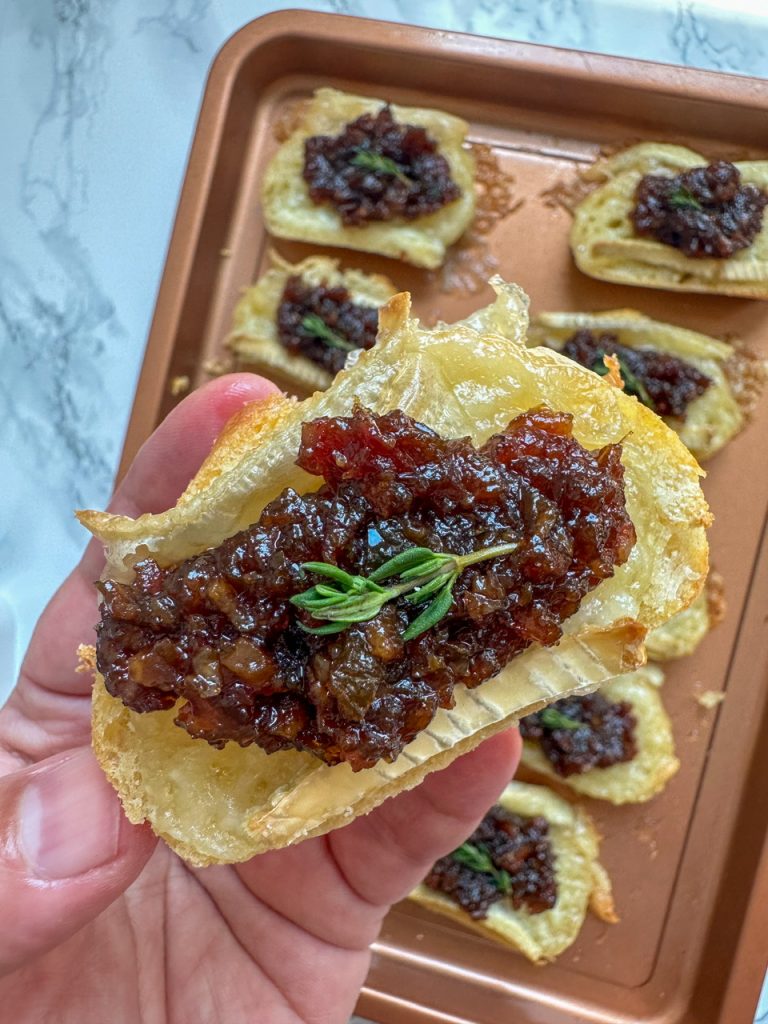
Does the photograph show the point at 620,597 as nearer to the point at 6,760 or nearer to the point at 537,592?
the point at 537,592

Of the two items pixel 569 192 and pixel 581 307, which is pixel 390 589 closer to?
pixel 581 307

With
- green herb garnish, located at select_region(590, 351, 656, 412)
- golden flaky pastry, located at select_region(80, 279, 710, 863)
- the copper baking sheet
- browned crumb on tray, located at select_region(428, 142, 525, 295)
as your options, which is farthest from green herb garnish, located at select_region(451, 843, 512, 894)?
browned crumb on tray, located at select_region(428, 142, 525, 295)

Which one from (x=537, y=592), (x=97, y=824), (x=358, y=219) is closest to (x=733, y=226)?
(x=358, y=219)

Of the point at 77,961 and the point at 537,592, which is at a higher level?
the point at 537,592

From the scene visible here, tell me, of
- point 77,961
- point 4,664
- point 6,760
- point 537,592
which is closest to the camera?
point 537,592

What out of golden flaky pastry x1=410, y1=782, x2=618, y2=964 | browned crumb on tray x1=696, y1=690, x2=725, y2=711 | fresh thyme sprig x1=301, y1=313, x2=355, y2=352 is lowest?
golden flaky pastry x1=410, y1=782, x2=618, y2=964

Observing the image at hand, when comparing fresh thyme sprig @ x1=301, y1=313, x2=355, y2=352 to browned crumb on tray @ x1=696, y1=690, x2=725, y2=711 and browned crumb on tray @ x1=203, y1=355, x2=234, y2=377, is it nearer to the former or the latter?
browned crumb on tray @ x1=203, y1=355, x2=234, y2=377

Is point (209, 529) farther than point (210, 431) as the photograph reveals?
No

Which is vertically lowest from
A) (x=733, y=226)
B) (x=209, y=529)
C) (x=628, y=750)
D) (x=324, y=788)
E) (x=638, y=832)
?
(x=638, y=832)
